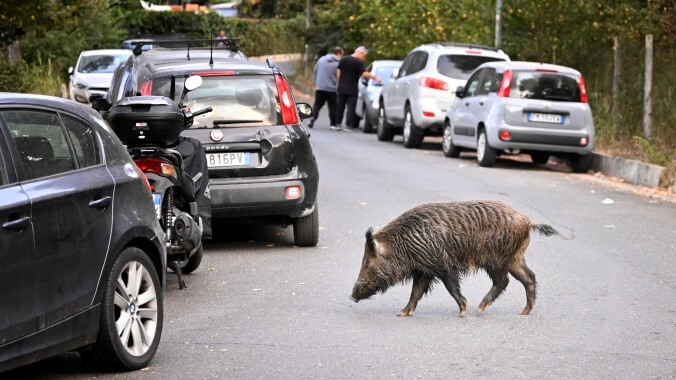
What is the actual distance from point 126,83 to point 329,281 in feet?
10.8

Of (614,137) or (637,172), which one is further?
(614,137)

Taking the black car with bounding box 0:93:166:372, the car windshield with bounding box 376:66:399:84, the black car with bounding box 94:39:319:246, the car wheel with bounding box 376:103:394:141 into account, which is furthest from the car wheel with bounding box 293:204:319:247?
the car windshield with bounding box 376:66:399:84

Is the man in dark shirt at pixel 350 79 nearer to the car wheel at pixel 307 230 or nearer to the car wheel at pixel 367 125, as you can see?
the car wheel at pixel 367 125

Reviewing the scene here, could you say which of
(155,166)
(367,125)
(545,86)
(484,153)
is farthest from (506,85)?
(155,166)

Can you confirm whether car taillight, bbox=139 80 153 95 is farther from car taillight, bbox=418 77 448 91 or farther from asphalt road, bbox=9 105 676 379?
car taillight, bbox=418 77 448 91

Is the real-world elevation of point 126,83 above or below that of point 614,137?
above

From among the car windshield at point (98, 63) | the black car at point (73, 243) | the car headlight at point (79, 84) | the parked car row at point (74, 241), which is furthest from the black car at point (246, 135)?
the car windshield at point (98, 63)

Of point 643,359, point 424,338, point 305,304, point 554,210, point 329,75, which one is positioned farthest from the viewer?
point 329,75

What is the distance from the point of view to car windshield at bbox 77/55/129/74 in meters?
35.7

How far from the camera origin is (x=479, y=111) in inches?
844

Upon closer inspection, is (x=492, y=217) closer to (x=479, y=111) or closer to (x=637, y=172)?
(x=637, y=172)

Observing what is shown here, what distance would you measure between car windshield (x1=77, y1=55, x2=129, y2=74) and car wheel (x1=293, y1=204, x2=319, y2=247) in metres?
24.3

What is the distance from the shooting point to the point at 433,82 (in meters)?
A: 24.5

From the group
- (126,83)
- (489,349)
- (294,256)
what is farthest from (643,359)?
(126,83)
